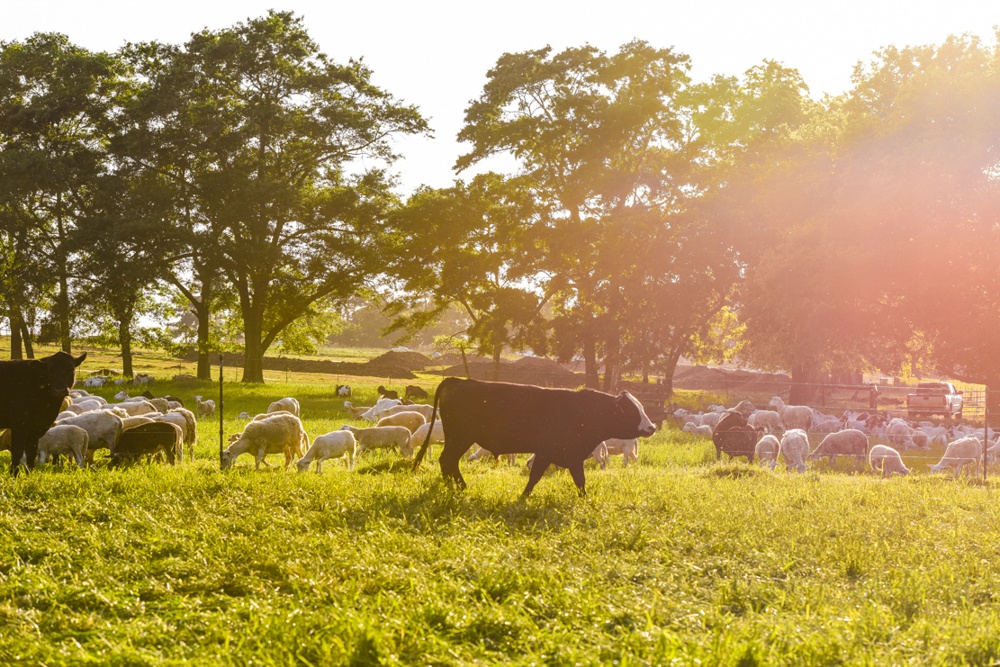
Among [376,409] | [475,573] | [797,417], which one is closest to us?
[475,573]

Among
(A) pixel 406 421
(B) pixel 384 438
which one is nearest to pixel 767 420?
(A) pixel 406 421

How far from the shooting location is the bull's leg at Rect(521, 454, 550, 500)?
10617 mm

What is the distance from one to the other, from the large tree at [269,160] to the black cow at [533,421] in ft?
86.9

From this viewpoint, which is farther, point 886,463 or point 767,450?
point 767,450

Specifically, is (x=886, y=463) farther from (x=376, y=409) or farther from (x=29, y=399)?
(x=29, y=399)

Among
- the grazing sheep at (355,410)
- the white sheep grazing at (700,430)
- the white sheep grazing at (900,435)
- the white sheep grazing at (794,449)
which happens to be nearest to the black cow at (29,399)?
the white sheep grazing at (794,449)

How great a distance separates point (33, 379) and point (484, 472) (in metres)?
7.13

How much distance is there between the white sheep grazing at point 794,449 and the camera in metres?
17.7

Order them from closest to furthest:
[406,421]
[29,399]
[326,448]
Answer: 1. [29,399]
2. [326,448]
3. [406,421]

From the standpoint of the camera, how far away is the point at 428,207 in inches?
1510

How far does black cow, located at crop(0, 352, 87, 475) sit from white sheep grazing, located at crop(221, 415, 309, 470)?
2664 mm

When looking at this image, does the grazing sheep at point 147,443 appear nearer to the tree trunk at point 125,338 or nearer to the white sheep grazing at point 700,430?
the white sheep grazing at point 700,430

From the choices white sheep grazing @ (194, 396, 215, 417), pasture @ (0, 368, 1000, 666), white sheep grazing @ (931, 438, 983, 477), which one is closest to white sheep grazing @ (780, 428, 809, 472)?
white sheep grazing @ (931, 438, 983, 477)

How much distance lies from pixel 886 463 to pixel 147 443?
560 inches
